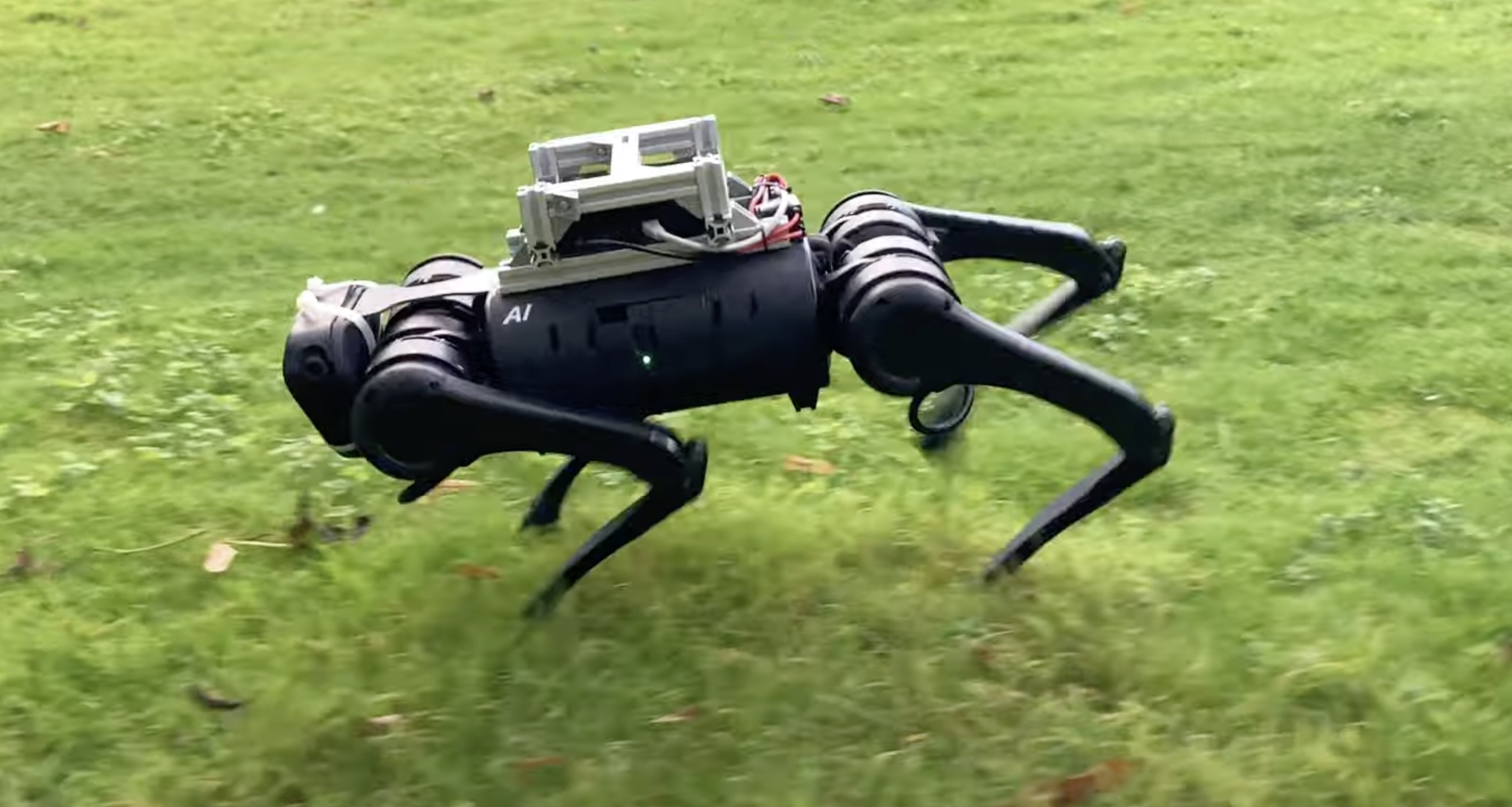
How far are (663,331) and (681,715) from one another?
0.78 m

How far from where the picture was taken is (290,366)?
9.25ft

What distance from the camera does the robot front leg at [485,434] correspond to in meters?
2.75

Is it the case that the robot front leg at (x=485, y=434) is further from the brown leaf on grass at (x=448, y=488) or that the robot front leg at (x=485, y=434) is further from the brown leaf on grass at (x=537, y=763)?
the brown leaf on grass at (x=448, y=488)

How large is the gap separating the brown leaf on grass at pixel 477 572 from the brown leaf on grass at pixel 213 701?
0.56m

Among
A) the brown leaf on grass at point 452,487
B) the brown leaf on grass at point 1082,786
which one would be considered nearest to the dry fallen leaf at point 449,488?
the brown leaf on grass at point 452,487

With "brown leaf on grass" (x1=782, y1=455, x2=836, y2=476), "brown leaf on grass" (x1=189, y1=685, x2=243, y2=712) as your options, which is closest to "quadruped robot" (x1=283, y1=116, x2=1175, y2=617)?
"brown leaf on grass" (x1=189, y1=685, x2=243, y2=712)

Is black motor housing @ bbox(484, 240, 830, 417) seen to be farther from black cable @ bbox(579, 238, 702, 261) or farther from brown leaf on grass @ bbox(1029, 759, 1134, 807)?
brown leaf on grass @ bbox(1029, 759, 1134, 807)

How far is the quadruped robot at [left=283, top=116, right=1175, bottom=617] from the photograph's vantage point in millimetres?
2783

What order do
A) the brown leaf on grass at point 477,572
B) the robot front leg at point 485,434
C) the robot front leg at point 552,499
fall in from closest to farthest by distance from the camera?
the robot front leg at point 485,434
the brown leaf on grass at point 477,572
the robot front leg at point 552,499

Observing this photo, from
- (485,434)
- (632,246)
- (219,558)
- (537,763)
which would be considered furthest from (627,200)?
(219,558)

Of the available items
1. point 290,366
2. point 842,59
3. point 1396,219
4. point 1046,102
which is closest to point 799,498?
point 290,366

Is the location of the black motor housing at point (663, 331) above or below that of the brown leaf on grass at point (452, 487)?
above

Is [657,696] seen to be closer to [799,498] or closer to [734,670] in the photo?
[734,670]

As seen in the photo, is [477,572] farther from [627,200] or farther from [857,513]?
[627,200]
